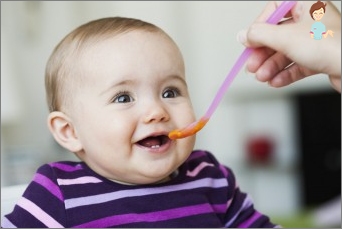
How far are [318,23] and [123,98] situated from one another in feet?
0.63

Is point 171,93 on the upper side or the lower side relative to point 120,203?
upper

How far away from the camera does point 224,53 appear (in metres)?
1.60

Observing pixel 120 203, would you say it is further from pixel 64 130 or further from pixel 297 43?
pixel 297 43

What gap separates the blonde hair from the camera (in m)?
0.52

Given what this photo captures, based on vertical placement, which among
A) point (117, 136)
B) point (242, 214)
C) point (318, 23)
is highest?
point (318, 23)

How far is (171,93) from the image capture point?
0.53m

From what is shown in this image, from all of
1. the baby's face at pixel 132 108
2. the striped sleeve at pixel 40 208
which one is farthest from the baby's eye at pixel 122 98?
the striped sleeve at pixel 40 208

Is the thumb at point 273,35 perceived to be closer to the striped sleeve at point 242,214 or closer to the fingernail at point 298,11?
the fingernail at point 298,11

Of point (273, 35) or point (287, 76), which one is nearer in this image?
point (273, 35)

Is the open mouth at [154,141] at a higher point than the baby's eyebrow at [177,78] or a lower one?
lower

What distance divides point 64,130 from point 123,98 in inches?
3.5

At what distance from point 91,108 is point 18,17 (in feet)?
2.49

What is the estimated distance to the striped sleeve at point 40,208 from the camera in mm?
475

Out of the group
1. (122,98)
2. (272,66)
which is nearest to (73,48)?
(122,98)
